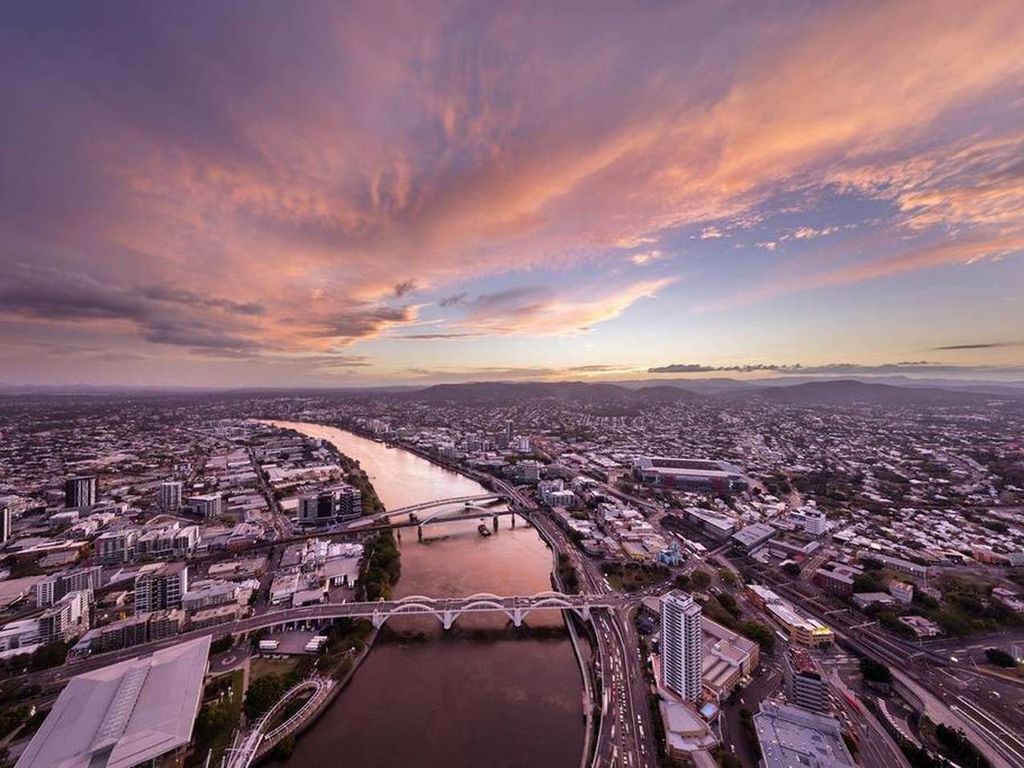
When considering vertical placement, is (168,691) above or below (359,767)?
above

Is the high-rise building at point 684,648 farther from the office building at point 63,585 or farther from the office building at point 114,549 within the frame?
the office building at point 114,549

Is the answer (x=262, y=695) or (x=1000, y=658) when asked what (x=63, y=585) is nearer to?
(x=262, y=695)

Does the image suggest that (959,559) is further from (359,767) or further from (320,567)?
(320,567)

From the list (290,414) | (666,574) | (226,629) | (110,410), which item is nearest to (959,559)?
(666,574)

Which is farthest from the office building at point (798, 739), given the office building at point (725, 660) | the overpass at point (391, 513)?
the overpass at point (391, 513)

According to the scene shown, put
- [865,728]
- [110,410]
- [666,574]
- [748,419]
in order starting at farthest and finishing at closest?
1. [110,410]
2. [748,419]
3. [666,574]
4. [865,728]
